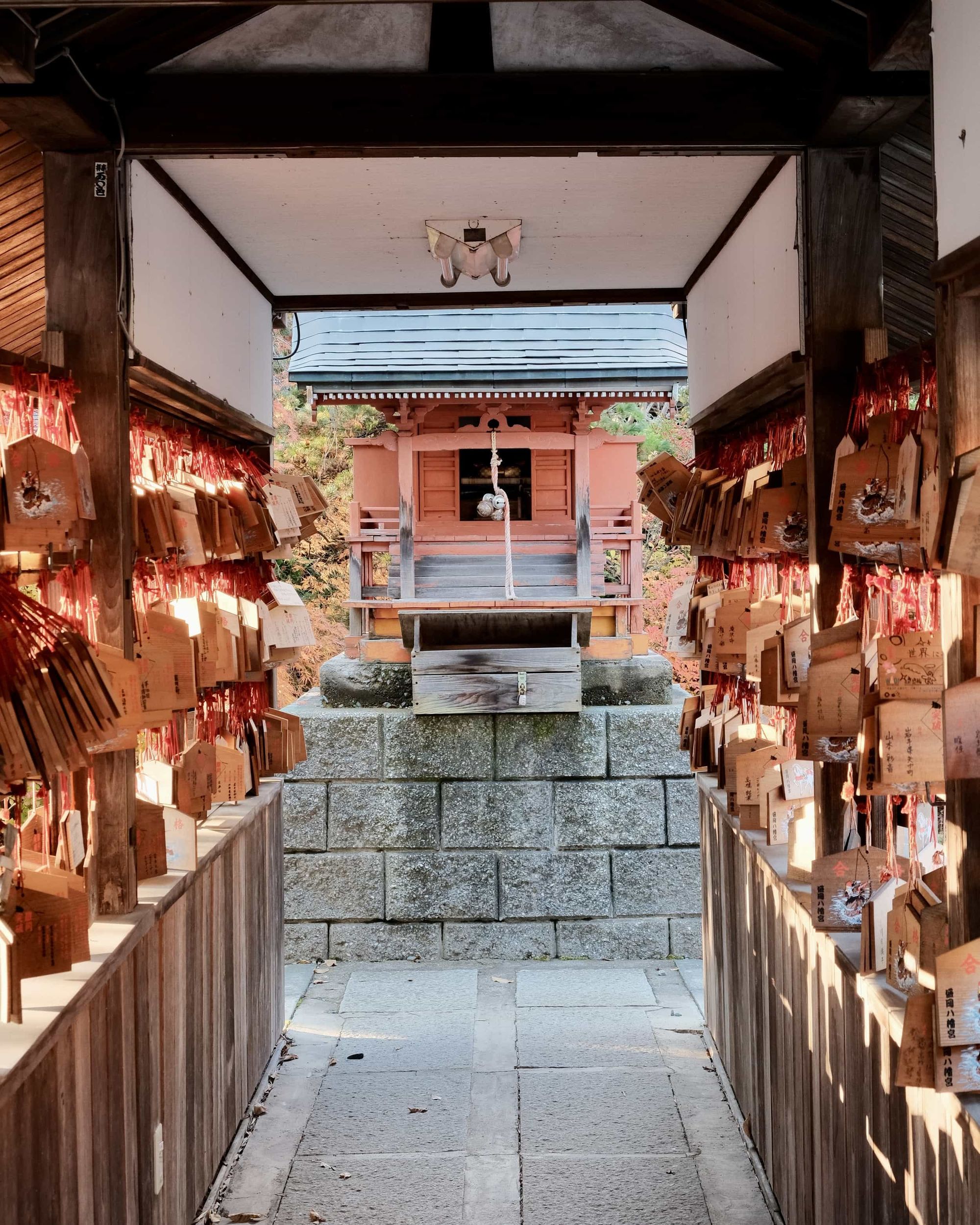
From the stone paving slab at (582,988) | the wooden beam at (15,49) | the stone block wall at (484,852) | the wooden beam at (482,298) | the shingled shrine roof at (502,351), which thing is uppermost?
the shingled shrine roof at (502,351)

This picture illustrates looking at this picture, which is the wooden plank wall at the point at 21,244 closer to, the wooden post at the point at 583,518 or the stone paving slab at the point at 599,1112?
the stone paving slab at the point at 599,1112

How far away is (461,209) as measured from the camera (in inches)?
172

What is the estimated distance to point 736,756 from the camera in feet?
14.0

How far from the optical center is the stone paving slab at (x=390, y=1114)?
4.46 metres

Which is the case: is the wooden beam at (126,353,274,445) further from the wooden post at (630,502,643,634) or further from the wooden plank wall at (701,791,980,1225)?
the wooden post at (630,502,643,634)

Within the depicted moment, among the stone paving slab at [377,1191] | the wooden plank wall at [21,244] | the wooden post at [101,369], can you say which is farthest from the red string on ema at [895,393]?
the stone paving slab at [377,1191]

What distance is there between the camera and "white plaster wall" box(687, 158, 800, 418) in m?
3.68

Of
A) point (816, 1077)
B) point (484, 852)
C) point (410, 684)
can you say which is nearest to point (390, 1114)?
point (816, 1077)

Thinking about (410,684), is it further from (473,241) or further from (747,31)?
(747,31)

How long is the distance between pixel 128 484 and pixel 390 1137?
2.78m

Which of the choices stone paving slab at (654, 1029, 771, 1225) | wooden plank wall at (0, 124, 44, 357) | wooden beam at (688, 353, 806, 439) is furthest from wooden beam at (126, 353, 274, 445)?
stone paving slab at (654, 1029, 771, 1225)

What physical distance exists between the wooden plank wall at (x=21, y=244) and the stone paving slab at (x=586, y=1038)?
12.7ft

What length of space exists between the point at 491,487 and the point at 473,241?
7997 mm

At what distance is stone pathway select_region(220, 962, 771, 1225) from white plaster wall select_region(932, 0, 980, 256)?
3.18 metres
